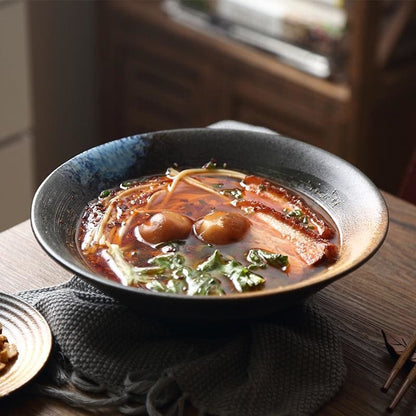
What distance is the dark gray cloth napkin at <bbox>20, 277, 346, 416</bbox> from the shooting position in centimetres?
108

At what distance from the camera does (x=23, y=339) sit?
116cm

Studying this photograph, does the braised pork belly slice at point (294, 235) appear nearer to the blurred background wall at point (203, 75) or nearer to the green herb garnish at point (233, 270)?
the green herb garnish at point (233, 270)

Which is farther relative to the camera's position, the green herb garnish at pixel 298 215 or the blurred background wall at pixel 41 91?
the blurred background wall at pixel 41 91

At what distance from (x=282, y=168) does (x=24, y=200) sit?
1.84m

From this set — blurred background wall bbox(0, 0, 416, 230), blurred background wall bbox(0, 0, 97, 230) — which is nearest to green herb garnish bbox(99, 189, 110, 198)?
blurred background wall bbox(0, 0, 416, 230)

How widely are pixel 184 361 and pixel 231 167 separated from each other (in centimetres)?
43

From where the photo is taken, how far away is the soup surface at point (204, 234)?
1146mm

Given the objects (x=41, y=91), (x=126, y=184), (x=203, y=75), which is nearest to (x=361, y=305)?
(x=126, y=184)

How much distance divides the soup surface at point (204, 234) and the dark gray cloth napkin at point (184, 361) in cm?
8

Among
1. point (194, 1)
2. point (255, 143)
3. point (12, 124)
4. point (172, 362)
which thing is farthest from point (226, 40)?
point (172, 362)

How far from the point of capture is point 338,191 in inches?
53.0

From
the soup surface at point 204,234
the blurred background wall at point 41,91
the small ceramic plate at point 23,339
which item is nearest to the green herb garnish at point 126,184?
the soup surface at point 204,234

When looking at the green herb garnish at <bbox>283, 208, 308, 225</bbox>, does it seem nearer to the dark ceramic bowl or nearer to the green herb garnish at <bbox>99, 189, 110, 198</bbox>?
the dark ceramic bowl

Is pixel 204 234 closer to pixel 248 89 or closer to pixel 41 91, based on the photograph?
pixel 248 89
